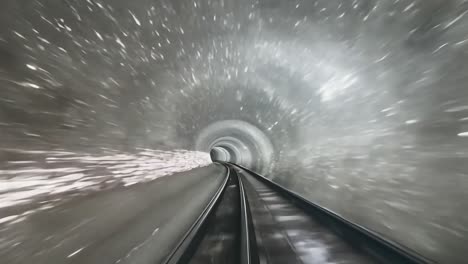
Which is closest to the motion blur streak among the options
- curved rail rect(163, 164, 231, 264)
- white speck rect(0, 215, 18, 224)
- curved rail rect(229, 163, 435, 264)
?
white speck rect(0, 215, 18, 224)

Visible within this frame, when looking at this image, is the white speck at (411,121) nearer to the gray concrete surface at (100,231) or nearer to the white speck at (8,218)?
the gray concrete surface at (100,231)

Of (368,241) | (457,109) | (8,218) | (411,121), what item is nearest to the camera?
(8,218)

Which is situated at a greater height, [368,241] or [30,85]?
[30,85]

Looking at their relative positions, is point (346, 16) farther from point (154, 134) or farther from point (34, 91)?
point (34, 91)

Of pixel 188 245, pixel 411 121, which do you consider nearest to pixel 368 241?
pixel 411 121

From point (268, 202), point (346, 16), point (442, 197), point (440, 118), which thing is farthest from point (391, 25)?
point (268, 202)

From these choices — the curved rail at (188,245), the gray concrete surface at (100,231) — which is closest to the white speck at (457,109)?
the curved rail at (188,245)

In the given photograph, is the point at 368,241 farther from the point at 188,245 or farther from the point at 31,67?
the point at 31,67

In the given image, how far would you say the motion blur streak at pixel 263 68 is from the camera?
228cm

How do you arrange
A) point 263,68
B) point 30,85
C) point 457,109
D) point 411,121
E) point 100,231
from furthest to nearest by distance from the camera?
1. point 263,68
2. point 411,121
3. point 457,109
4. point 100,231
5. point 30,85

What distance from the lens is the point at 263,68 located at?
8.69 m

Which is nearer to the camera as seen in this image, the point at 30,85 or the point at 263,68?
the point at 30,85

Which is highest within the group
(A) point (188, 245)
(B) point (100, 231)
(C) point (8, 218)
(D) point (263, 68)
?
(D) point (263, 68)

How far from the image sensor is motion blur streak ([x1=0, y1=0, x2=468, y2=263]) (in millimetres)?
2279
